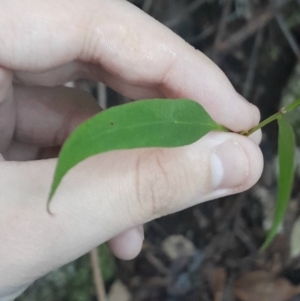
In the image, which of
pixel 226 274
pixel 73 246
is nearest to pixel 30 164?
pixel 73 246

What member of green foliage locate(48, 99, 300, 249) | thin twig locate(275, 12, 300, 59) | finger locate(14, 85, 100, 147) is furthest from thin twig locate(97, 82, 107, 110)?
green foliage locate(48, 99, 300, 249)

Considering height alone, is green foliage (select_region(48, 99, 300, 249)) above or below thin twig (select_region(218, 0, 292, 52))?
above

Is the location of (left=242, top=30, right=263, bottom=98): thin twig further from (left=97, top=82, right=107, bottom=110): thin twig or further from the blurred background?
(left=97, top=82, right=107, bottom=110): thin twig

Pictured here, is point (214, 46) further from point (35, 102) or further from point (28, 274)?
point (28, 274)

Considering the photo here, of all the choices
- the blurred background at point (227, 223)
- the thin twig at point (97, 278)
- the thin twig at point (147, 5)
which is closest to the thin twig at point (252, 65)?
the blurred background at point (227, 223)

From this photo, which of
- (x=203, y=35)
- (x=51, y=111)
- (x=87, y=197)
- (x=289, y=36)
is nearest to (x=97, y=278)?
(x=51, y=111)

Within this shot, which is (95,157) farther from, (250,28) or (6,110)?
(250,28)

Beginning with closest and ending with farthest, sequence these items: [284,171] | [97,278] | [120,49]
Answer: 1. [284,171]
2. [120,49]
3. [97,278]
